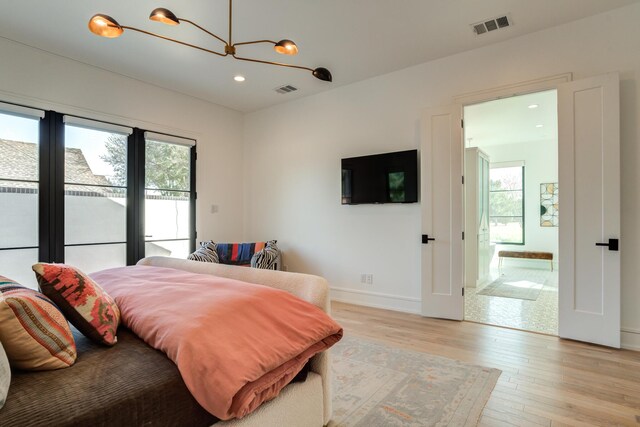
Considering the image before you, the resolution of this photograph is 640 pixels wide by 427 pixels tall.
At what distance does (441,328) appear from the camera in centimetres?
332

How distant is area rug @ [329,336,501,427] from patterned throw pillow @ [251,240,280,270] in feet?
6.54

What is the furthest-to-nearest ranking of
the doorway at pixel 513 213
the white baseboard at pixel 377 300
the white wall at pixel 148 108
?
the doorway at pixel 513 213
the white baseboard at pixel 377 300
the white wall at pixel 148 108

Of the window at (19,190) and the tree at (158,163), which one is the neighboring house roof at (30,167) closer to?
the window at (19,190)

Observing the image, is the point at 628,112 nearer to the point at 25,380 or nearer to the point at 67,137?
the point at 25,380

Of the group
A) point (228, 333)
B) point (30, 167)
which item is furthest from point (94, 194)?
point (228, 333)

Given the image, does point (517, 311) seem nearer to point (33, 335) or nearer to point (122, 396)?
point (122, 396)

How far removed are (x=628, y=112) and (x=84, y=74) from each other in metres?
5.57

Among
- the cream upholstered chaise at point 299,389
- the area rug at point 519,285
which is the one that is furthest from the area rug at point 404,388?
the area rug at point 519,285

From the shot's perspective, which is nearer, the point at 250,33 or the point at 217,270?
the point at 217,270

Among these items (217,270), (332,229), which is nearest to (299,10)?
(217,270)

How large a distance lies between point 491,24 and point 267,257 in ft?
12.1

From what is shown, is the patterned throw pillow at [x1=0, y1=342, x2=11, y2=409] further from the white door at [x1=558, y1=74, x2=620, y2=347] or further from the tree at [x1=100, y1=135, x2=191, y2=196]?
the white door at [x1=558, y1=74, x2=620, y2=347]

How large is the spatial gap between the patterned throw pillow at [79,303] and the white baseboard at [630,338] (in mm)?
3802

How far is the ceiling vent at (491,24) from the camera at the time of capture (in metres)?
2.98
